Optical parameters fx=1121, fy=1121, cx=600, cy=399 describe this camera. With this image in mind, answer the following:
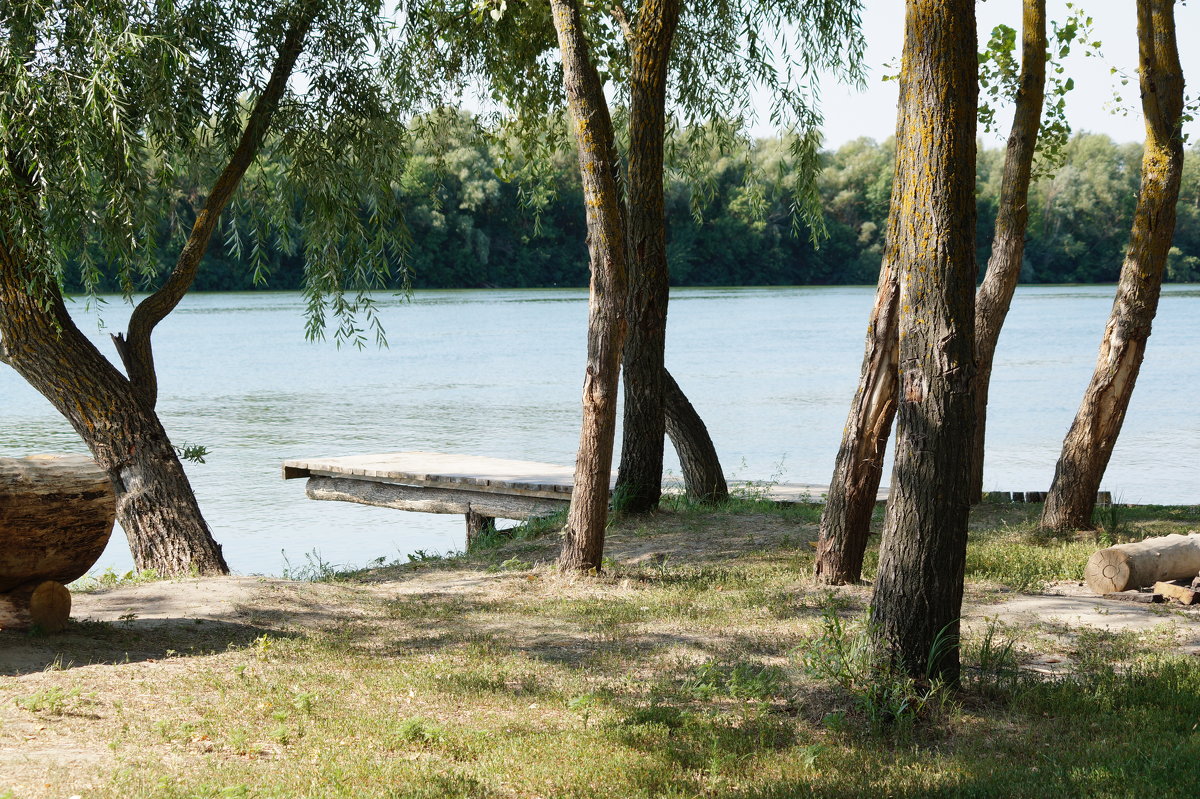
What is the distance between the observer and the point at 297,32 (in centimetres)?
916

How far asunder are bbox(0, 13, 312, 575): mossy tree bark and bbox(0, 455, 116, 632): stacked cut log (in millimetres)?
2332

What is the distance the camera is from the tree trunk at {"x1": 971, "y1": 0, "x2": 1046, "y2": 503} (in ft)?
30.0

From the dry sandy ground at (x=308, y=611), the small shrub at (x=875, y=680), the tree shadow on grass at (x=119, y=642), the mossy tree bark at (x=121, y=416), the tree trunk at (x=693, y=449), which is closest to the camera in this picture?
the small shrub at (x=875, y=680)

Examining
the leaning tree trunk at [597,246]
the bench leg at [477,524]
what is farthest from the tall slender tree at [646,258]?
the bench leg at [477,524]

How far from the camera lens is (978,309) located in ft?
30.8

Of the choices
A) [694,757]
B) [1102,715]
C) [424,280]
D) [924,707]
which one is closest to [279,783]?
[694,757]

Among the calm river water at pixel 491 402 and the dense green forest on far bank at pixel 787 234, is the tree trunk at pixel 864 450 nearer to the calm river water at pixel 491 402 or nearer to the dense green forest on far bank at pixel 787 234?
the calm river water at pixel 491 402

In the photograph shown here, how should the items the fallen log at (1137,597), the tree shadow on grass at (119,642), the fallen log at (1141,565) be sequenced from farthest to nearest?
1. the fallen log at (1141,565)
2. the fallen log at (1137,597)
3. the tree shadow on grass at (119,642)

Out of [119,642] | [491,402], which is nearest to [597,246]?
[119,642]

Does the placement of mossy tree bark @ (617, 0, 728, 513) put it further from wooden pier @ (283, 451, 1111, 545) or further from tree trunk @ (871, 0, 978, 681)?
tree trunk @ (871, 0, 978, 681)

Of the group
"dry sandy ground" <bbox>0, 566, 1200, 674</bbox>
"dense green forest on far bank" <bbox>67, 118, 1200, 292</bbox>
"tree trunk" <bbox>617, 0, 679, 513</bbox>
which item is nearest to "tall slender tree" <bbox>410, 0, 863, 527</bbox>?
"tree trunk" <bbox>617, 0, 679, 513</bbox>

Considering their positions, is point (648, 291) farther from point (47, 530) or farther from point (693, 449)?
point (47, 530)

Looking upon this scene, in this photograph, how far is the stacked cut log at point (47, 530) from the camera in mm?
5504

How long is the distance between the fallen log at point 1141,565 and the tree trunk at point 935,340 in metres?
2.89
